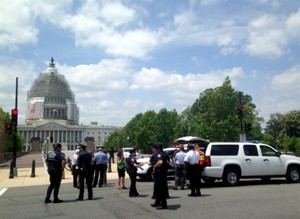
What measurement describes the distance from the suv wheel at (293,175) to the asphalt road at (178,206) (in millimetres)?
2672

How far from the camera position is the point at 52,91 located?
15975 centimetres

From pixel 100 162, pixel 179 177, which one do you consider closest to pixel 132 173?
pixel 179 177

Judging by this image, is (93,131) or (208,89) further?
(93,131)

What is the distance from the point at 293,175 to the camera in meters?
16.8

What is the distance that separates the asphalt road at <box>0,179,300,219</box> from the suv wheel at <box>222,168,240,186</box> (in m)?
1.46

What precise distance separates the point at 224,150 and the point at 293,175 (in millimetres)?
3565

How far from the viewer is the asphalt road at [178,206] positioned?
9539 mm

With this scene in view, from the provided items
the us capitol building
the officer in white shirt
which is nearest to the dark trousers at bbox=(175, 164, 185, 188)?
the officer in white shirt

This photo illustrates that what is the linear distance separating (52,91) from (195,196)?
153448 millimetres

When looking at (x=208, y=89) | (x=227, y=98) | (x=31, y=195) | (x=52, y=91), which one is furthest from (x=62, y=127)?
(x=31, y=195)

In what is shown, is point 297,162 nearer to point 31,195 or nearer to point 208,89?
point 31,195

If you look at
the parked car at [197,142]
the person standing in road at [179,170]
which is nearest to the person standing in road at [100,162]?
the person standing in road at [179,170]

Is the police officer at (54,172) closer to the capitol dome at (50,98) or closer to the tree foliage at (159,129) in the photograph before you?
the tree foliage at (159,129)

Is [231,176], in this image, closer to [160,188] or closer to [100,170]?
[100,170]
